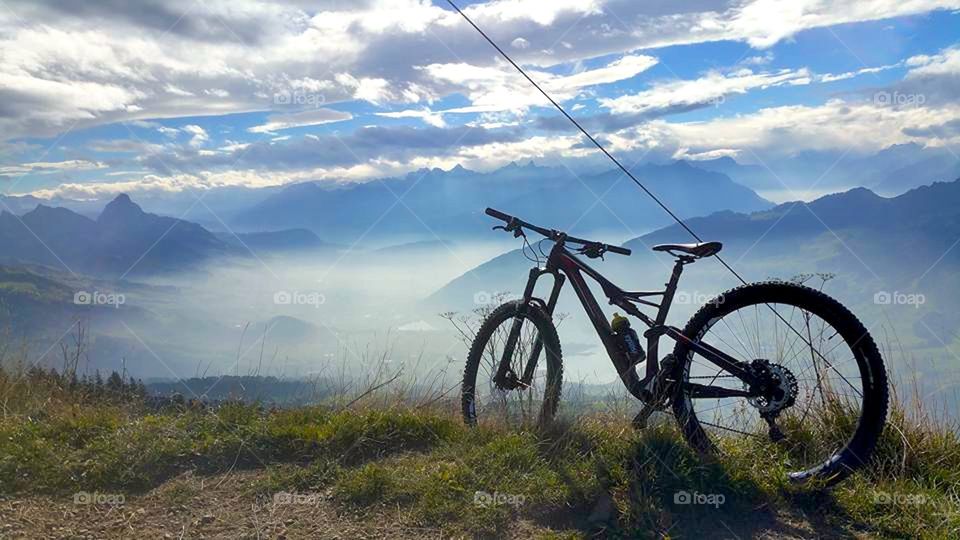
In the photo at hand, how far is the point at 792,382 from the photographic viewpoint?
400cm

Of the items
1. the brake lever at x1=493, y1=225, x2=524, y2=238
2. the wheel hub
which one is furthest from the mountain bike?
the brake lever at x1=493, y1=225, x2=524, y2=238

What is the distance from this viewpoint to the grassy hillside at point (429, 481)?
3609mm

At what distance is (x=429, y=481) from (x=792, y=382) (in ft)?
6.78

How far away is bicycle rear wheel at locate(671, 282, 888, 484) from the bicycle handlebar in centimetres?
71

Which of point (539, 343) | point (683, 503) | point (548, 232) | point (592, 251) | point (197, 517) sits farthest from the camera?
point (539, 343)

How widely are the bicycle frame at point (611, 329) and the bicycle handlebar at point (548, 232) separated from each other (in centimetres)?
6

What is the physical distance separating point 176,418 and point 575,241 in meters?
3.01

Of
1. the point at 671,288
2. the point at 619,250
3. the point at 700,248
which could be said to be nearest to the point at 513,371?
the point at 619,250

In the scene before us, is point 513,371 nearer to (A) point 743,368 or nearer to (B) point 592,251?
(B) point 592,251

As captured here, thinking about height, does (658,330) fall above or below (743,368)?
above

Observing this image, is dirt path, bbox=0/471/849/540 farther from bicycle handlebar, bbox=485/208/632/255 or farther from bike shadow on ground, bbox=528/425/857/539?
bicycle handlebar, bbox=485/208/632/255

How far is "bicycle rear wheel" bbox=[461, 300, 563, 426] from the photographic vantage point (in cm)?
484

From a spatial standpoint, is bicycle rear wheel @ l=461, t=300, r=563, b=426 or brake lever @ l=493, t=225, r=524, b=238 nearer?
bicycle rear wheel @ l=461, t=300, r=563, b=426

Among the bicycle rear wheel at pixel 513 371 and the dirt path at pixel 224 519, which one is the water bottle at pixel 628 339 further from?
the dirt path at pixel 224 519
